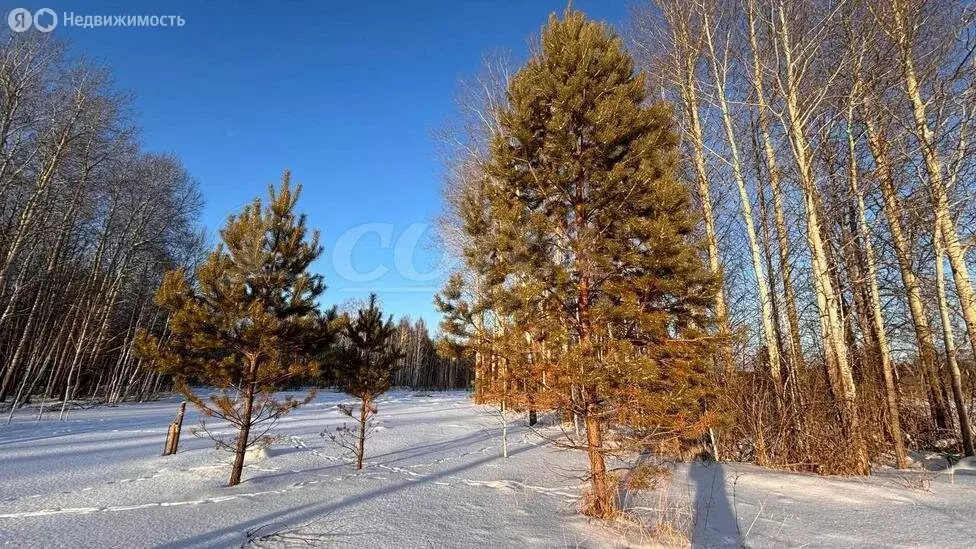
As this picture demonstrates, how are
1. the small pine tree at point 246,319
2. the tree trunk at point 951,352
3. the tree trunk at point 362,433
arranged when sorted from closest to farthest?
the small pine tree at point 246,319
the tree trunk at point 362,433
the tree trunk at point 951,352

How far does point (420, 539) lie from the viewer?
3820 mm

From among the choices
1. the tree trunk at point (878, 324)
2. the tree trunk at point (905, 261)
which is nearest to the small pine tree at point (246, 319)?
the tree trunk at point (878, 324)

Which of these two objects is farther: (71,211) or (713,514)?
(71,211)

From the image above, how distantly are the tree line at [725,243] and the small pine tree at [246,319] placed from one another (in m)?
2.27

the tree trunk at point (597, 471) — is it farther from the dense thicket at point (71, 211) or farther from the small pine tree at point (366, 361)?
the dense thicket at point (71, 211)

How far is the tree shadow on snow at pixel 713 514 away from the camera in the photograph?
4.06 meters

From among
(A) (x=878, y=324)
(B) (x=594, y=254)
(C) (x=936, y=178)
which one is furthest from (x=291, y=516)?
(C) (x=936, y=178)

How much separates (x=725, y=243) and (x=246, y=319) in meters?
10.2

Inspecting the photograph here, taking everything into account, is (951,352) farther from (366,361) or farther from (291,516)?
(291,516)

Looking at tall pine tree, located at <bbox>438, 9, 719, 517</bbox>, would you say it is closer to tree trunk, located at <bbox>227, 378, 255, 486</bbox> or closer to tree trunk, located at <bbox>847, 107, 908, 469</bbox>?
tree trunk, located at <bbox>227, 378, 255, 486</bbox>

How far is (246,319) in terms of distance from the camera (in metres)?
5.87

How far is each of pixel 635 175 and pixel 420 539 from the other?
440 centimetres

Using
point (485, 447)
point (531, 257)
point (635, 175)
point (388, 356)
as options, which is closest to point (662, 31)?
point (635, 175)

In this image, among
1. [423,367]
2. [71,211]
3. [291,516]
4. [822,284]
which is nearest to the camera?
[291,516]
